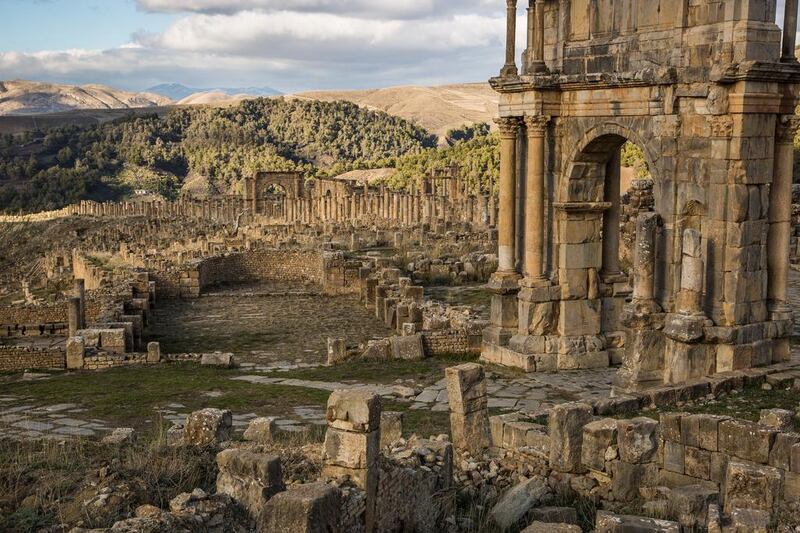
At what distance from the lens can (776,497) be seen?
706 cm

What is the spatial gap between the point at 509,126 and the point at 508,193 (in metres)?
1.03

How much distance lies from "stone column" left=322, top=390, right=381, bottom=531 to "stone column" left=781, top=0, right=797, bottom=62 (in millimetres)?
8087

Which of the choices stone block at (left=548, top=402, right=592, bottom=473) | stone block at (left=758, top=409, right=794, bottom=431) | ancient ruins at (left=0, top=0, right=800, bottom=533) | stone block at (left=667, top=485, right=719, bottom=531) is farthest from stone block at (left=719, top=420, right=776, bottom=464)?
stone block at (left=548, top=402, right=592, bottom=473)

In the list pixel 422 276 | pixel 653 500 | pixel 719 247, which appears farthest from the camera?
pixel 422 276

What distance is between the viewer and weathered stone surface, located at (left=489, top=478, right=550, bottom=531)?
25.1ft

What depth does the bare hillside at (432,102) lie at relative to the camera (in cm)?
15062

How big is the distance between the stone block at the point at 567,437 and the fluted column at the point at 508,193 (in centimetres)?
592

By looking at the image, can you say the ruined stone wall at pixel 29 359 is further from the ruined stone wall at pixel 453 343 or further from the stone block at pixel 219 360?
the ruined stone wall at pixel 453 343

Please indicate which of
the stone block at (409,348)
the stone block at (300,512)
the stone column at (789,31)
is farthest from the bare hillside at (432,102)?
the stone block at (300,512)

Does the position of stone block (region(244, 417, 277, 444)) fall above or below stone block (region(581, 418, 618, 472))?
below

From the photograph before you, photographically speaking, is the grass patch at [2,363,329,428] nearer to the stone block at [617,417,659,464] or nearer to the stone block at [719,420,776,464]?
the stone block at [617,417,659,464]

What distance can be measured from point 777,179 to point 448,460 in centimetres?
652

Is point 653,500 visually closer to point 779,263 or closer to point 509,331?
point 779,263

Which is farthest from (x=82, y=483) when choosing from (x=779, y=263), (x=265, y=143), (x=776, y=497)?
(x=265, y=143)
